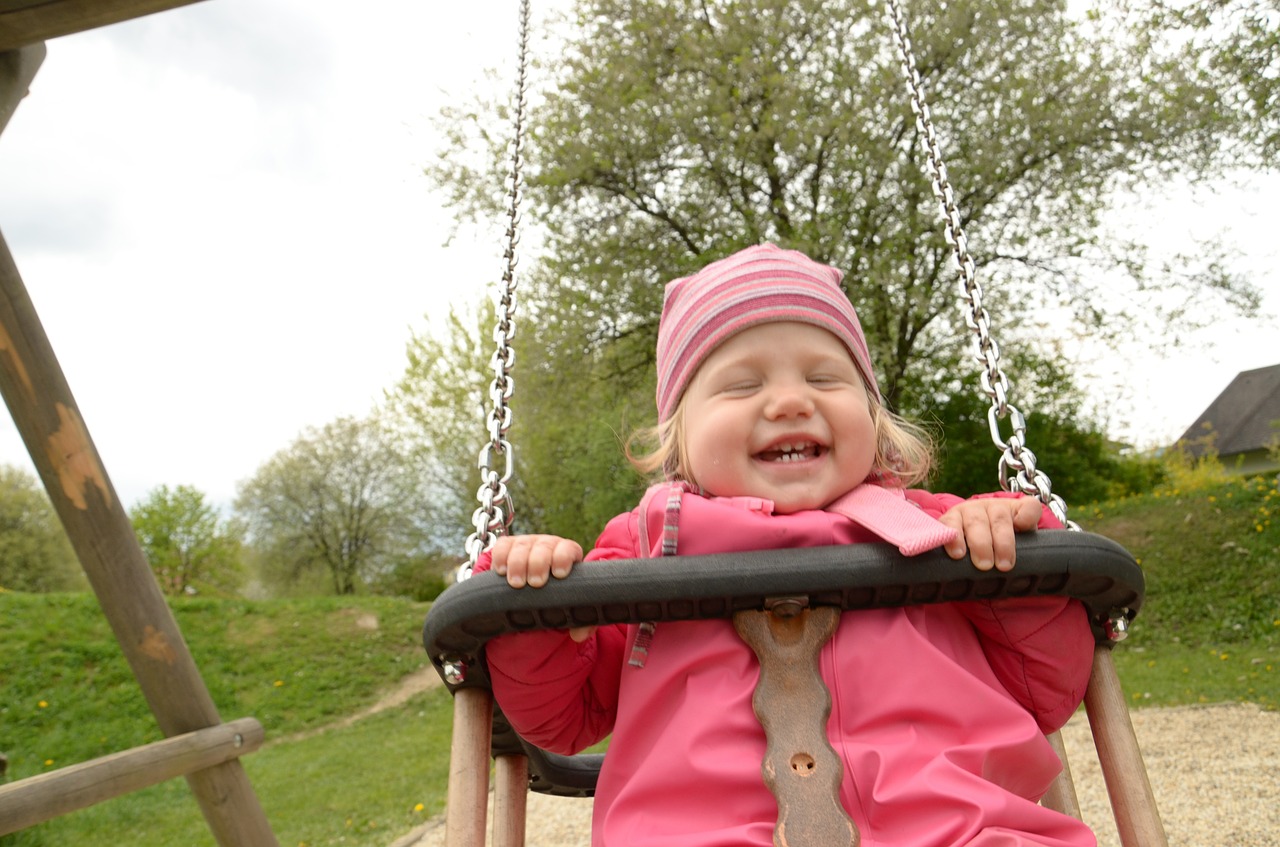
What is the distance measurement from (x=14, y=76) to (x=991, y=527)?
3.27 m

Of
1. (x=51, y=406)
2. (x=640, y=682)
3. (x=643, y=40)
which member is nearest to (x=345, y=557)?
(x=643, y=40)

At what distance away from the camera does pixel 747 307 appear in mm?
1943

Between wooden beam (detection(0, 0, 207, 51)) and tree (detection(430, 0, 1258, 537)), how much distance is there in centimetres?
964

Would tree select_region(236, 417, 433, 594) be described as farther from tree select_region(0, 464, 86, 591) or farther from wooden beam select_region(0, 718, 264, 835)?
wooden beam select_region(0, 718, 264, 835)

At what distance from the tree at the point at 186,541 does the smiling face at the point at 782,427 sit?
28.1 m

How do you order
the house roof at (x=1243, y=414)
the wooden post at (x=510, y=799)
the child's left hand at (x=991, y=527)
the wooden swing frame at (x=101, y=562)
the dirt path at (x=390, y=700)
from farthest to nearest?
the house roof at (x=1243, y=414) < the dirt path at (x=390, y=700) < the wooden swing frame at (x=101, y=562) < the wooden post at (x=510, y=799) < the child's left hand at (x=991, y=527)

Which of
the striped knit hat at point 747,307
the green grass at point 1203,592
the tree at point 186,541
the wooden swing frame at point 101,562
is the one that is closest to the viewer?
the striped knit hat at point 747,307

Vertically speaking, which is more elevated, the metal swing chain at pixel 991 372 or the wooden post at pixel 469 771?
the metal swing chain at pixel 991 372

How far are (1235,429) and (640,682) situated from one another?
38.2 m

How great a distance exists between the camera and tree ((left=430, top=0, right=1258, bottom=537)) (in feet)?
40.7

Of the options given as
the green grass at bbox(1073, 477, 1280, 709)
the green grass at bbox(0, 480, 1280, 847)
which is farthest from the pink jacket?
the green grass at bbox(1073, 477, 1280, 709)

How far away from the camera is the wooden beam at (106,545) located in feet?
10.4

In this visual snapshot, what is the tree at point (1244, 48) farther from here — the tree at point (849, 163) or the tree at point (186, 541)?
the tree at point (186, 541)

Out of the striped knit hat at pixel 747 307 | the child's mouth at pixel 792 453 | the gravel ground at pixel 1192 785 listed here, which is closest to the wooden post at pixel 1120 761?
the child's mouth at pixel 792 453
